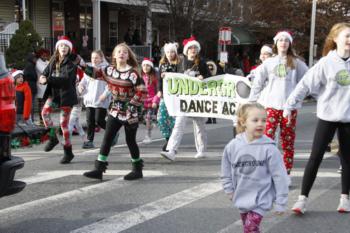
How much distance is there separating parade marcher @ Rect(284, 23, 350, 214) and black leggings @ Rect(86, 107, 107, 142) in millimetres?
4592

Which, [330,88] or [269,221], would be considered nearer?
[269,221]

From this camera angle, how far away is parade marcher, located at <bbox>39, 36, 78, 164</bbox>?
786cm

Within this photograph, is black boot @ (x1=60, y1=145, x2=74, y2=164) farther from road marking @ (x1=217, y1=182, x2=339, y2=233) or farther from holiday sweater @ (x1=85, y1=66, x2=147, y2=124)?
road marking @ (x1=217, y1=182, x2=339, y2=233)

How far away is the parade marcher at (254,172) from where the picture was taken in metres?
3.78

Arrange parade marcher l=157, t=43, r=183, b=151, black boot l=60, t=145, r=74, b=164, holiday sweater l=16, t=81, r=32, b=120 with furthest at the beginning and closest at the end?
holiday sweater l=16, t=81, r=32, b=120 → parade marcher l=157, t=43, r=183, b=151 → black boot l=60, t=145, r=74, b=164

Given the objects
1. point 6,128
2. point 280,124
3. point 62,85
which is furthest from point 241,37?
point 6,128

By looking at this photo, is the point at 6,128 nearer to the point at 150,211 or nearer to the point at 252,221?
the point at 150,211

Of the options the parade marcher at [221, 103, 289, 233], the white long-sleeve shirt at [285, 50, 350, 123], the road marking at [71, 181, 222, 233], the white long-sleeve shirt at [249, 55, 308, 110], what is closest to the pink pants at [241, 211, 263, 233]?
the parade marcher at [221, 103, 289, 233]

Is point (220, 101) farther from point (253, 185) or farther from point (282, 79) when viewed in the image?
point (253, 185)

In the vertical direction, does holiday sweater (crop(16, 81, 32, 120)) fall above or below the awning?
below

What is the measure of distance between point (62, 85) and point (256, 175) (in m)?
4.88

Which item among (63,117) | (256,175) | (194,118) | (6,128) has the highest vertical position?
(6,128)

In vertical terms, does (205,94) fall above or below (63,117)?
above

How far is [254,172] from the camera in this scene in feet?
12.5
